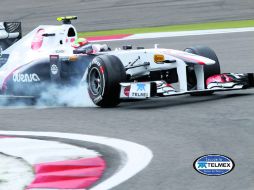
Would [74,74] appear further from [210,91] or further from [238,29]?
[238,29]

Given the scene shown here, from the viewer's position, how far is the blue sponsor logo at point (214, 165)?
20.8ft

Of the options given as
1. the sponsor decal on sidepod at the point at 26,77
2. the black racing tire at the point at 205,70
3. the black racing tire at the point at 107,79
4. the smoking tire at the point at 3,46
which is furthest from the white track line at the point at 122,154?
the smoking tire at the point at 3,46

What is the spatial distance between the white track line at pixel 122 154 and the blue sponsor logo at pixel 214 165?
0.51 metres

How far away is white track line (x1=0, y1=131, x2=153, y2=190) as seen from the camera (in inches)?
252

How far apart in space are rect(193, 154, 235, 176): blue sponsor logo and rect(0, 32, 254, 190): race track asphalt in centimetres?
6

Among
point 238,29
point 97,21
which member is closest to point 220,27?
point 238,29

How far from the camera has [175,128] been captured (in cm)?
899

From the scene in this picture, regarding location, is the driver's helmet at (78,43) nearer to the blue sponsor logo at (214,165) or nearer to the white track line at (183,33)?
the blue sponsor logo at (214,165)

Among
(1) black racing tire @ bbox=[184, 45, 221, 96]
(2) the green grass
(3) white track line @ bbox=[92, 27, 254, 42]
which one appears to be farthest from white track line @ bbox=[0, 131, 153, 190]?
(2) the green grass

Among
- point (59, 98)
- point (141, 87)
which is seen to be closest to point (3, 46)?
point (59, 98)

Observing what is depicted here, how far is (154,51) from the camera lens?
11.6 meters

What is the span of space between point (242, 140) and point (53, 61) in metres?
4.92

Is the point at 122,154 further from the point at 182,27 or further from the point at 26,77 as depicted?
the point at 182,27

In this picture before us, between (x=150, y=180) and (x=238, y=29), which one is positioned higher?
(x=150, y=180)
